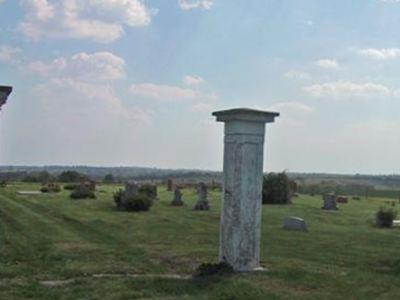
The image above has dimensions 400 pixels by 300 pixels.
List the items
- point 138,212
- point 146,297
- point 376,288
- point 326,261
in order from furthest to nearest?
point 138,212 < point 326,261 < point 376,288 < point 146,297

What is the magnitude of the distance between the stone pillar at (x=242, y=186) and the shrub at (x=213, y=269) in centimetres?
18

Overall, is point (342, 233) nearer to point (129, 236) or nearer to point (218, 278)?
point (129, 236)

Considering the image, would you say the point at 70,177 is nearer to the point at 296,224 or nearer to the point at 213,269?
the point at 296,224

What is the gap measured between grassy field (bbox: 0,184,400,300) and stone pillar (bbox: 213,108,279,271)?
596 millimetres

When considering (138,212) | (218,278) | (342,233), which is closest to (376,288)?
(218,278)

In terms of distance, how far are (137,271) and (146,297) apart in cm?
234

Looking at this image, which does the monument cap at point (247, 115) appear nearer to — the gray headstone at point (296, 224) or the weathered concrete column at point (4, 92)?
the weathered concrete column at point (4, 92)

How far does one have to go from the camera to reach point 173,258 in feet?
45.3

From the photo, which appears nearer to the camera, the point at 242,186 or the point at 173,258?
the point at 242,186

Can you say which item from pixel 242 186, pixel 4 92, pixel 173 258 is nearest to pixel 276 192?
pixel 173 258

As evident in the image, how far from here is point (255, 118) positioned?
12023 mm

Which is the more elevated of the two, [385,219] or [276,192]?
[276,192]

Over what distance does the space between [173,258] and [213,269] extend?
226 centimetres

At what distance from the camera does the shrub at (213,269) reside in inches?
455
